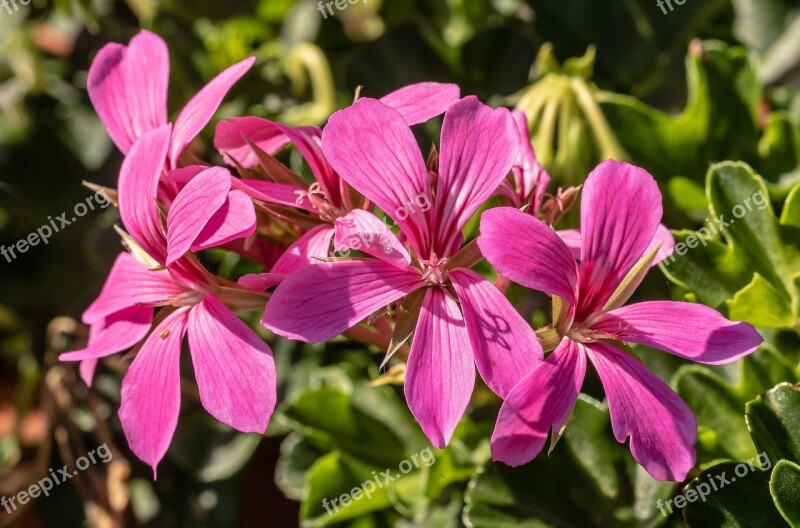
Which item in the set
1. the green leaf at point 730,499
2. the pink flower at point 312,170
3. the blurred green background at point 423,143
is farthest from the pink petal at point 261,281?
the green leaf at point 730,499

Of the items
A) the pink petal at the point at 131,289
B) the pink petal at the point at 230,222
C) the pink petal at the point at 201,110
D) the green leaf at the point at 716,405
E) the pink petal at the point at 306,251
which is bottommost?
the green leaf at the point at 716,405

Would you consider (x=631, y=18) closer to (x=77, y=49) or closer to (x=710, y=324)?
(x=710, y=324)

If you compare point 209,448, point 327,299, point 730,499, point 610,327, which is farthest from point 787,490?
point 209,448

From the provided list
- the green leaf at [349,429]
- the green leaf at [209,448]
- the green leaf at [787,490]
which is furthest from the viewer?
the green leaf at [209,448]

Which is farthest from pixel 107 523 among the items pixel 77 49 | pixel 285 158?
pixel 77 49

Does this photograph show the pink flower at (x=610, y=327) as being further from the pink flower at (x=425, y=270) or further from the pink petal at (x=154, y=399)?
the pink petal at (x=154, y=399)

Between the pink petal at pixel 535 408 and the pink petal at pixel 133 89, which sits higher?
the pink petal at pixel 133 89
